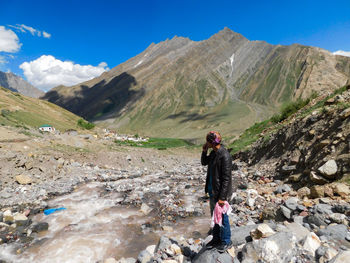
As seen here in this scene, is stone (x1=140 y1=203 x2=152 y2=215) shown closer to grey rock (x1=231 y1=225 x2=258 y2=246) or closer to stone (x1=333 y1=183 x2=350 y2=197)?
grey rock (x1=231 y1=225 x2=258 y2=246)

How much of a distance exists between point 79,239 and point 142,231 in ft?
8.34

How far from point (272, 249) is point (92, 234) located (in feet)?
24.9

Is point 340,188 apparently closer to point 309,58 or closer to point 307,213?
point 307,213

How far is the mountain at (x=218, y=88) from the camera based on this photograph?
116 metres

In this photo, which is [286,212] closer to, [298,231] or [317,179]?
[298,231]

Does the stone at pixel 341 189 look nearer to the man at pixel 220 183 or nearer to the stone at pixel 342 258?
the stone at pixel 342 258

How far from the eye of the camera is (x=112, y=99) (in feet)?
630

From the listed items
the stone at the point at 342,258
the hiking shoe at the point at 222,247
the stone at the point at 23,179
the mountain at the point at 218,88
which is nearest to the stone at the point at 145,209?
the hiking shoe at the point at 222,247

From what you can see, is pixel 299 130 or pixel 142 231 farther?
pixel 299 130

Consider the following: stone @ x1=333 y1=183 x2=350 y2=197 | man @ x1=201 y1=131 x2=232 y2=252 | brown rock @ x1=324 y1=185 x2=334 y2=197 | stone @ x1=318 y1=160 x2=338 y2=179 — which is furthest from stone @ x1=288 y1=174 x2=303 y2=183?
man @ x1=201 y1=131 x2=232 y2=252

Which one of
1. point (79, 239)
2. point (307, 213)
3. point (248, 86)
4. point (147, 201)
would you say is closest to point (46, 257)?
point (79, 239)

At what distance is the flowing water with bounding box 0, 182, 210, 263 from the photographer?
25.9 feet

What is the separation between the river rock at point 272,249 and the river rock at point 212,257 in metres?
0.34

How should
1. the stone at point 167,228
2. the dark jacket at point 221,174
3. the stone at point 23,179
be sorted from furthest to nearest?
the stone at point 23,179
the stone at point 167,228
the dark jacket at point 221,174
